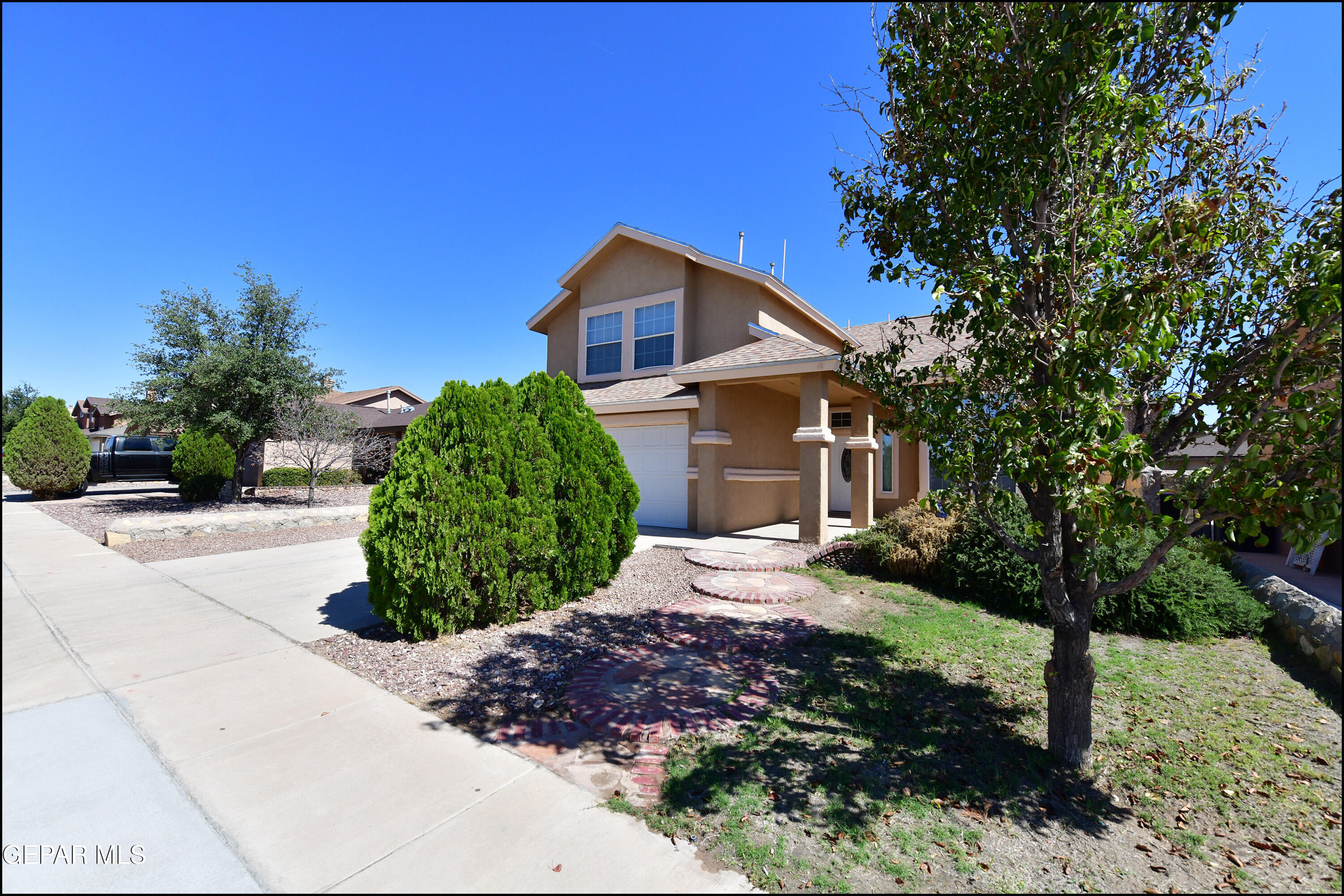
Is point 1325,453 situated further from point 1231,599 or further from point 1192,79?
point 1231,599

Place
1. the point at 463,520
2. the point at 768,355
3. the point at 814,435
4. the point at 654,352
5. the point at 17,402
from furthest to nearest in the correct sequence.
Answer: the point at 17,402 → the point at 654,352 → the point at 768,355 → the point at 814,435 → the point at 463,520

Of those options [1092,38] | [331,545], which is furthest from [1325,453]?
[331,545]

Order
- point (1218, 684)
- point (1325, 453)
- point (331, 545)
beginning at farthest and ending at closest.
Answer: point (331, 545), point (1218, 684), point (1325, 453)

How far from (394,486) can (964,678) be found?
17.8 feet

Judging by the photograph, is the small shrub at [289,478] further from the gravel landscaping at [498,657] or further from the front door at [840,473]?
the gravel landscaping at [498,657]

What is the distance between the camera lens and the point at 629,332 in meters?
15.8

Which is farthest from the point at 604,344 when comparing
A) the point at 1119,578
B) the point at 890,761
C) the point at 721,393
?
the point at 890,761

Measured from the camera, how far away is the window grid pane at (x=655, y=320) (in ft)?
49.3

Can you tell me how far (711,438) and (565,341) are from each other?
25.9ft

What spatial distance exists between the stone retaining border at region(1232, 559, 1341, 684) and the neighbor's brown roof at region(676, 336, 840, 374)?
5.98m

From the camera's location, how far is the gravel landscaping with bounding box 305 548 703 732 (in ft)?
14.1

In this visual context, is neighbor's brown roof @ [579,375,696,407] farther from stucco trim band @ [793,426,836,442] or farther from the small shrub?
the small shrub

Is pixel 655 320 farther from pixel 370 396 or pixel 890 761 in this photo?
pixel 370 396

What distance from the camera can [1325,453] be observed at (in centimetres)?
257
